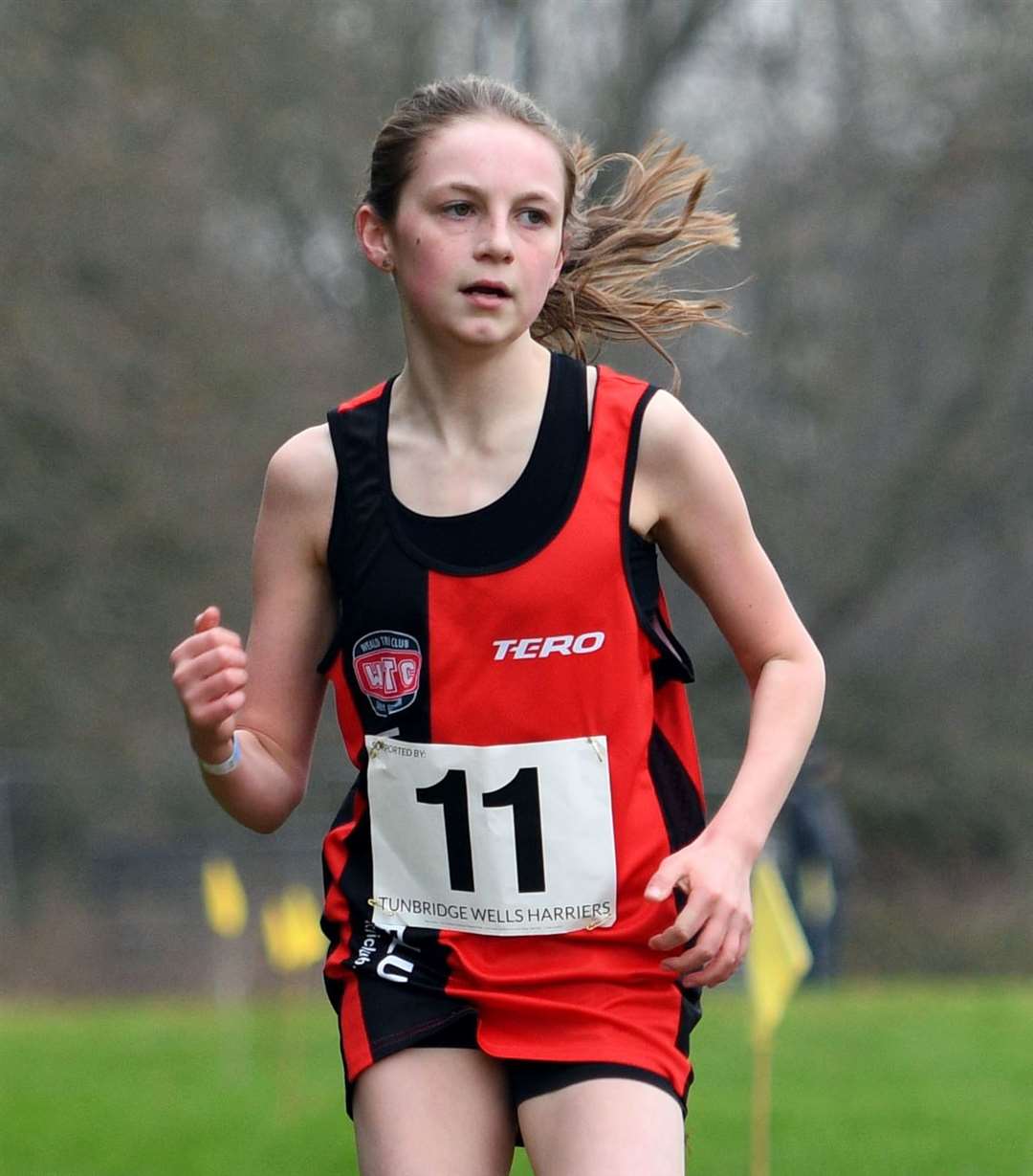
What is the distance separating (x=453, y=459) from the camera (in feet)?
11.1

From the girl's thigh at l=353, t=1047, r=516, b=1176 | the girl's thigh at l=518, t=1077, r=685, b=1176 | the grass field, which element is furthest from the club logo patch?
the grass field

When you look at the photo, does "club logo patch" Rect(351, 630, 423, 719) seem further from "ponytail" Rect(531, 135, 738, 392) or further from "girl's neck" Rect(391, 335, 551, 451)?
"ponytail" Rect(531, 135, 738, 392)

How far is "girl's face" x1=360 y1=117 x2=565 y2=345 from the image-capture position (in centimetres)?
329

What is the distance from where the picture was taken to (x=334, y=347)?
2144 centimetres

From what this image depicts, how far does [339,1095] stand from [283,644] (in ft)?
19.3

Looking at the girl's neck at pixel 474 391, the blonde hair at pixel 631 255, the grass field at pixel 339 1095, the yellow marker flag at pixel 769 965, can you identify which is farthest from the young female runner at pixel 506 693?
the grass field at pixel 339 1095

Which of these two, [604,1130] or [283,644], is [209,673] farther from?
[604,1130]

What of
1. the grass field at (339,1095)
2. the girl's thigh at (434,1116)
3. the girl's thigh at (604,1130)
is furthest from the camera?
the grass field at (339,1095)

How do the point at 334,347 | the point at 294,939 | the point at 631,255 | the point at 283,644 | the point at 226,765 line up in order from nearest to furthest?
1. the point at 226,765
2. the point at 283,644
3. the point at 631,255
4. the point at 294,939
5. the point at 334,347

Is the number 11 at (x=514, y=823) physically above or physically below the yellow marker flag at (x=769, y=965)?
above

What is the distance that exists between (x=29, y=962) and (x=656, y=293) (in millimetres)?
15711

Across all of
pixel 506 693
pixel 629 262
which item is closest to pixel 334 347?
pixel 629 262

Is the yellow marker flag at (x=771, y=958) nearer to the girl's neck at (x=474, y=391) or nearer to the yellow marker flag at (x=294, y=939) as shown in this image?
the girl's neck at (x=474, y=391)

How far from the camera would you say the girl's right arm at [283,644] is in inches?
135
